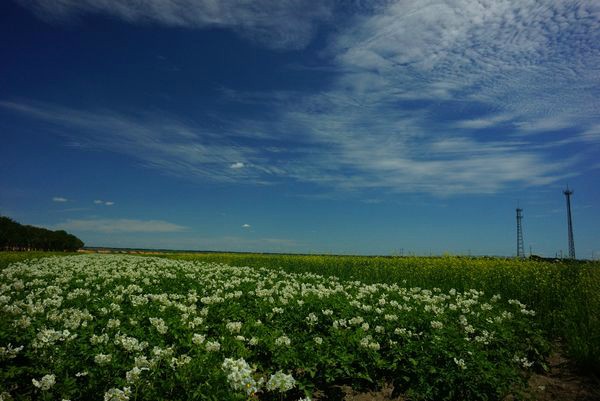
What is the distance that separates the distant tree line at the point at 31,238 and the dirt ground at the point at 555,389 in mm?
69789

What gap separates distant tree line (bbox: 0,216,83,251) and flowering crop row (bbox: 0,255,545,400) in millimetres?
62515

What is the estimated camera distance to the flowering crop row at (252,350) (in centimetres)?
456

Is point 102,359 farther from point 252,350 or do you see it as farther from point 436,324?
point 436,324

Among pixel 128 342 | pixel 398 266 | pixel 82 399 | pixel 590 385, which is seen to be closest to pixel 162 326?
pixel 128 342

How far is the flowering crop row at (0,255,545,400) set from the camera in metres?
4.56

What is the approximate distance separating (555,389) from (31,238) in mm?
76347

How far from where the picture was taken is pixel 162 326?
6496mm

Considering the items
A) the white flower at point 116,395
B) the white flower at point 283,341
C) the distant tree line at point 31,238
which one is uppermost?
the distant tree line at point 31,238

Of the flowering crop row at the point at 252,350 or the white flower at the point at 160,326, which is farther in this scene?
the white flower at the point at 160,326

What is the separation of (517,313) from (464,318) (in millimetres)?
3820

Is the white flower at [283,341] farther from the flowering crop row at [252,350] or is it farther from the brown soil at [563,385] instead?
the brown soil at [563,385]

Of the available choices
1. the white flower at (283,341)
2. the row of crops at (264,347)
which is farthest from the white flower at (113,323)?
the white flower at (283,341)

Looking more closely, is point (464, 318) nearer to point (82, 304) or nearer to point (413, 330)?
point (413, 330)

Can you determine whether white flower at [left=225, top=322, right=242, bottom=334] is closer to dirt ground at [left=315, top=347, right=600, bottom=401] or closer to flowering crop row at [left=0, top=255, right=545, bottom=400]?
flowering crop row at [left=0, top=255, right=545, bottom=400]
